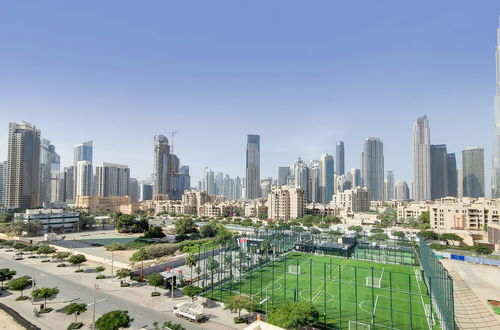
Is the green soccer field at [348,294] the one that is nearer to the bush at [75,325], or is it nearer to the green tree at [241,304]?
the green tree at [241,304]

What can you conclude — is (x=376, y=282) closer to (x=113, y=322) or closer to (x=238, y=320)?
(x=238, y=320)

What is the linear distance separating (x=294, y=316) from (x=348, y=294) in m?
16.2

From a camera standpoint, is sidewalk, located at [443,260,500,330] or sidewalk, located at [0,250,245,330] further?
sidewalk, located at [443,260,500,330]

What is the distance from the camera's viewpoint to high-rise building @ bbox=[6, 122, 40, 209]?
452ft

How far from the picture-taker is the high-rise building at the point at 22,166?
452 ft

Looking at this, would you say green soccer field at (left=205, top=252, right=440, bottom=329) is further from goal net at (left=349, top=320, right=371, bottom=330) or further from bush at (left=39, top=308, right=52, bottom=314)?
bush at (left=39, top=308, right=52, bottom=314)

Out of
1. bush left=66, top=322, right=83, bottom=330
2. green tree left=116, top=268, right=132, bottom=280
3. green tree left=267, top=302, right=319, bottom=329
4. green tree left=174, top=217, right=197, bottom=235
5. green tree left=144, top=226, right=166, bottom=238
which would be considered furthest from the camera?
green tree left=174, top=217, right=197, bottom=235

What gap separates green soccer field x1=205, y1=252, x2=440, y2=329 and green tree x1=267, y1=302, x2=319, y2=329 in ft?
9.59

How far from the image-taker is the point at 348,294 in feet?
117

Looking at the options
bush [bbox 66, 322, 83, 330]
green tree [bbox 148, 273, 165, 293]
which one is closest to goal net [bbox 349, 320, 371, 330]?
green tree [bbox 148, 273, 165, 293]

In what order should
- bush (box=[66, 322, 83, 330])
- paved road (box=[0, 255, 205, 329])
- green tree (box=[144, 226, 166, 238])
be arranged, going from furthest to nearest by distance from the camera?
1. green tree (box=[144, 226, 166, 238])
2. paved road (box=[0, 255, 205, 329])
3. bush (box=[66, 322, 83, 330])

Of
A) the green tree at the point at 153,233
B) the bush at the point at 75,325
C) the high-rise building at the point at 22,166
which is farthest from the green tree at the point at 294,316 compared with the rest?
the high-rise building at the point at 22,166

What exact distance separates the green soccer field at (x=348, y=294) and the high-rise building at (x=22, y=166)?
484 ft

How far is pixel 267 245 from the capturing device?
50.0 metres
